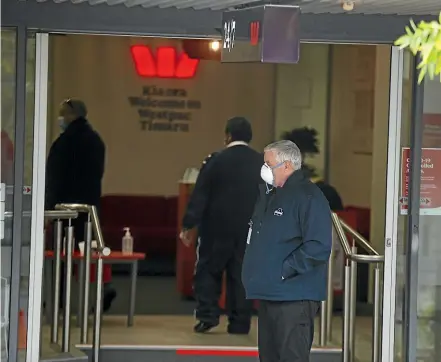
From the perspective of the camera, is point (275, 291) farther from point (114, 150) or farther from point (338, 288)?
point (114, 150)

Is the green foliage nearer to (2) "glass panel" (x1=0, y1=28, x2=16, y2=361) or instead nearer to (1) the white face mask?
(1) the white face mask

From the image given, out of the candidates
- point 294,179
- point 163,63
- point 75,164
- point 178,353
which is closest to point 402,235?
point 294,179

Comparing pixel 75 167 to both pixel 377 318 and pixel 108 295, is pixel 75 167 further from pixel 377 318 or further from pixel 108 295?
pixel 377 318

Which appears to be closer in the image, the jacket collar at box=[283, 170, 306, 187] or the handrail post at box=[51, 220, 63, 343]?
the jacket collar at box=[283, 170, 306, 187]

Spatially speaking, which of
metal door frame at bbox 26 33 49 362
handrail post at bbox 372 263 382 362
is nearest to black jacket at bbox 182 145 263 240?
handrail post at bbox 372 263 382 362

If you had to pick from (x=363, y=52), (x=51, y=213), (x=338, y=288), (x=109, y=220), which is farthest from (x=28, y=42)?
(x=109, y=220)

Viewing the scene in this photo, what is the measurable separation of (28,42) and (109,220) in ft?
22.4

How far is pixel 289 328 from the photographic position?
6.05 metres

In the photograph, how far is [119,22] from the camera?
258 inches

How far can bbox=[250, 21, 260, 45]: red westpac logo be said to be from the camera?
18.6ft

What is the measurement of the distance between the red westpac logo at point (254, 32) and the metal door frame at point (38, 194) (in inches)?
60.2

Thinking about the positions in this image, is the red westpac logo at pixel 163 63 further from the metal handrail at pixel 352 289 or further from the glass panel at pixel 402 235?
the glass panel at pixel 402 235

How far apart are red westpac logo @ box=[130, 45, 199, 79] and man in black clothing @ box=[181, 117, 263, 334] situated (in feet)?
13.5

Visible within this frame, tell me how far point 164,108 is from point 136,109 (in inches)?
14.2
